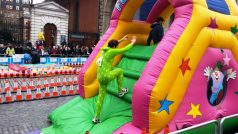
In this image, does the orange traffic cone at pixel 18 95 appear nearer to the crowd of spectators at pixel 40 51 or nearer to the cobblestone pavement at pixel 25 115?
the cobblestone pavement at pixel 25 115

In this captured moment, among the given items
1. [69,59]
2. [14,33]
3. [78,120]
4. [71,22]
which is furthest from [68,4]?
[78,120]

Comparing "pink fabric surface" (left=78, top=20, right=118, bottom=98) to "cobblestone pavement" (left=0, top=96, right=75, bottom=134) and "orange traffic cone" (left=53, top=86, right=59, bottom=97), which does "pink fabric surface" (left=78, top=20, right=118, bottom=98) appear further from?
"orange traffic cone" (left=53, top=86, right=59, bottom=97)

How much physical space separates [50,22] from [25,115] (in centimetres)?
2174

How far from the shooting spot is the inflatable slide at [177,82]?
209 inches

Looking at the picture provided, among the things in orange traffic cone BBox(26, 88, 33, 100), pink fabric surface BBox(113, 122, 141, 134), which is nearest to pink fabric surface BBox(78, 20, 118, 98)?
pink fabric surface BBox(113, 122, 141, 134)

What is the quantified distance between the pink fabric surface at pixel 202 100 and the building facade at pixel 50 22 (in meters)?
23.4

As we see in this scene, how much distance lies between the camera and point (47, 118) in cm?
761

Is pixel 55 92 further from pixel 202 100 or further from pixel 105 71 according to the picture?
pixel 202 100

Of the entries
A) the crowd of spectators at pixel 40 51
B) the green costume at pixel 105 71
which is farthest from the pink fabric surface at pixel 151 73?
the crowd of spectators at pixel 40 51

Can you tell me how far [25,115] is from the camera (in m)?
7.93

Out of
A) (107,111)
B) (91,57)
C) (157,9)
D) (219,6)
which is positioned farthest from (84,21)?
(107,111)

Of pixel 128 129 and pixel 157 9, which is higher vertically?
pixel 157 9

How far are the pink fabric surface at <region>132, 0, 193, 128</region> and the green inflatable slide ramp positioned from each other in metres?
0.61

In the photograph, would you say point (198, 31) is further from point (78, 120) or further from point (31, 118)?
point (31, 118)
